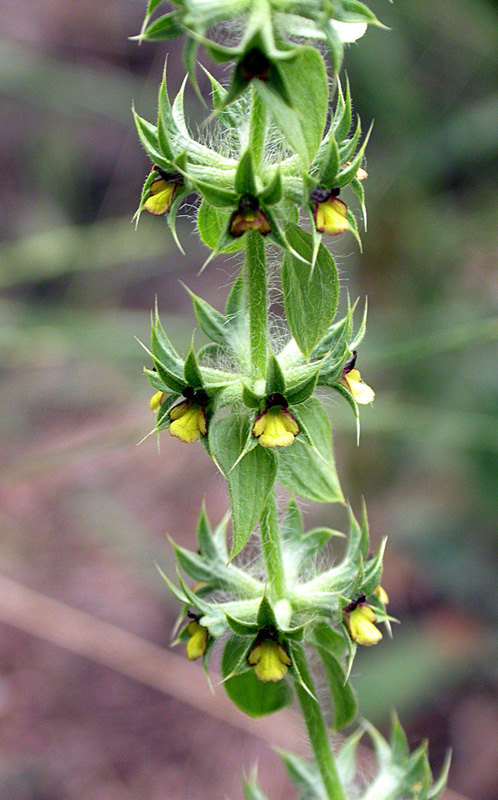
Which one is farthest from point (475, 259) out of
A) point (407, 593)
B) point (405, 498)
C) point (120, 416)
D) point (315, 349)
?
point (315, 349)

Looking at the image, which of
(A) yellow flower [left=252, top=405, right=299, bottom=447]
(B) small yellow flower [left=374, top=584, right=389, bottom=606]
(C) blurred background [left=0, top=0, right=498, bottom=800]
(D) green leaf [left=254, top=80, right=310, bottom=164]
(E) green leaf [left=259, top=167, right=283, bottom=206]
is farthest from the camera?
(C) blurred background [left=0, top=0, right=498, bottom=800]

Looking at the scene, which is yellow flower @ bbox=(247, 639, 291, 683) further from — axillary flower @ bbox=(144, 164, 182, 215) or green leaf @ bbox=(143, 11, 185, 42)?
green leaf @ bbox=(143, 11, 185, 42)

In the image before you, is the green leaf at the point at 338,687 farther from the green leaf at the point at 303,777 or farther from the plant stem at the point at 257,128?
the plant stem at the point at 257,128

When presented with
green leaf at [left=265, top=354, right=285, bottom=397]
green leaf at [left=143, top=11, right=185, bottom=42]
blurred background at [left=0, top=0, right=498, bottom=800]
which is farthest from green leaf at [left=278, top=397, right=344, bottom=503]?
blurred background at [left=0, top=0, right=498, bottom=800]

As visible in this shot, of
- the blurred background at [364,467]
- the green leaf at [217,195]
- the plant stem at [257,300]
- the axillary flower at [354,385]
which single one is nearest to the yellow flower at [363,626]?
the axillary flower at [354,385]

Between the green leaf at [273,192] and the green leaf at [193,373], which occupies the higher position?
the green leaf at [273,192]

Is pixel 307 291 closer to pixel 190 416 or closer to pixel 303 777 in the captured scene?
pixel 190 416
